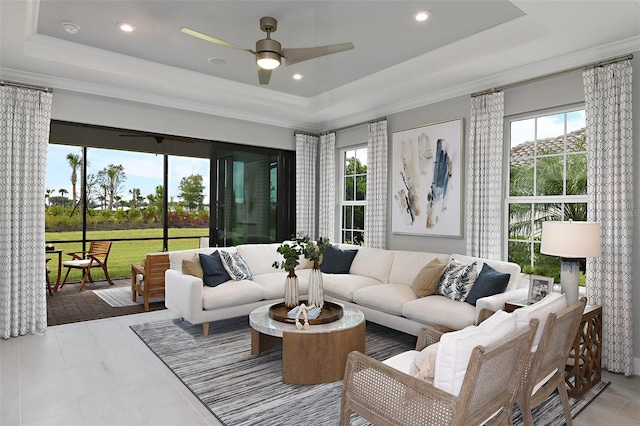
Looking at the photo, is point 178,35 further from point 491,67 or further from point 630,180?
point 630,180

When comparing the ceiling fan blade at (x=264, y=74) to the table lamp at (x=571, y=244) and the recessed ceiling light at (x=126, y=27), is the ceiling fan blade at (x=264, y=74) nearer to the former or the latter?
the recessed ceiling light at (x=126, y=27)

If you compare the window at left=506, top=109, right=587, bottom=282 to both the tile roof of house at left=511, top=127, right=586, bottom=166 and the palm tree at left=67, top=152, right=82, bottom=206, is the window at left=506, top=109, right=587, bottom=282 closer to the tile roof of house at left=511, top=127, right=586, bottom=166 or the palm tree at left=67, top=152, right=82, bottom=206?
the tile roof of house at left=511, top=127, right=586, bottom=166

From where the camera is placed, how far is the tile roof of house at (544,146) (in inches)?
150

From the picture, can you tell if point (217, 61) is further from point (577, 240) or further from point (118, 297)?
point (118, 297)

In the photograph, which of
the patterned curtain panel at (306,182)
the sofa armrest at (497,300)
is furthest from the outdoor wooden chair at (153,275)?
the sofa armrest at (497,300)

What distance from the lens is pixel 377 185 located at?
5.69 meters

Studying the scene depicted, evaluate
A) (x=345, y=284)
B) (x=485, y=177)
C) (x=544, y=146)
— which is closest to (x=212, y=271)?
(x=345, y=284)

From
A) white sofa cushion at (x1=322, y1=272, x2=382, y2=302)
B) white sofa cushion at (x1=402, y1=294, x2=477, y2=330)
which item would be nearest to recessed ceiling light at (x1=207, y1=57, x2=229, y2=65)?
white sofa cushion at (x1=322, y1=272, x2=382, y2=302)

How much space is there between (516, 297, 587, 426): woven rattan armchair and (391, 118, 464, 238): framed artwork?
2.27m

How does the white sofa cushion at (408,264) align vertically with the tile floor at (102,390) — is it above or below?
above

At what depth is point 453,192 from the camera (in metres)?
4.72

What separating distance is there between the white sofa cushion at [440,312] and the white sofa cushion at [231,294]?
5.73ft

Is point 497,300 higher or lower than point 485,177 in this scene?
lower

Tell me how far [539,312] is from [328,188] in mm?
4690
